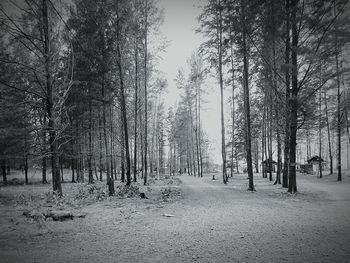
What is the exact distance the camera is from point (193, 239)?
4.32 m

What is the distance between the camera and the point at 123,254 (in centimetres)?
364

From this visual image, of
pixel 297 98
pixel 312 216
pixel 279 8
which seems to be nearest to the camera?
pixel 312 216

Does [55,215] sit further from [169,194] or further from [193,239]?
[169,194]

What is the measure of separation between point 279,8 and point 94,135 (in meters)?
15.9

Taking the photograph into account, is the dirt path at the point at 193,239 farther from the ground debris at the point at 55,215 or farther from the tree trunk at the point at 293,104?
the tree trunk at the point at 293,104

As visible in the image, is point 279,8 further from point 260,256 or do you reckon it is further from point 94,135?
point 94,135

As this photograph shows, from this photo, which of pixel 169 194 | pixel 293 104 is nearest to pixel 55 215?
pixel 169 194

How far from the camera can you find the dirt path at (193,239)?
3.49 m

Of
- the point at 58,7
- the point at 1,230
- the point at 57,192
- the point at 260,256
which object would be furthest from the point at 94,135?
the point at 260,256

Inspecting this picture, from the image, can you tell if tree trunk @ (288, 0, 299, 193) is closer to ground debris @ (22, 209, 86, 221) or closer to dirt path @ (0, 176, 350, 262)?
dirt path @ (0, 176, 350, 262)

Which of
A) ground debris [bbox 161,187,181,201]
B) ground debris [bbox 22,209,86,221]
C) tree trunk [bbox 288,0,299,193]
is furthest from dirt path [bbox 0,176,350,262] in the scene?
tree trunk [bbox 288,0,299,193]

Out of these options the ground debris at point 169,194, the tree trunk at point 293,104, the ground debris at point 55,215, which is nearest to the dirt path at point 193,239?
the ground debris at point 55,215

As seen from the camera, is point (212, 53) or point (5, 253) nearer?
point (5, 253)

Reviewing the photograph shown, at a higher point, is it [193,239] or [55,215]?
[193,239]
